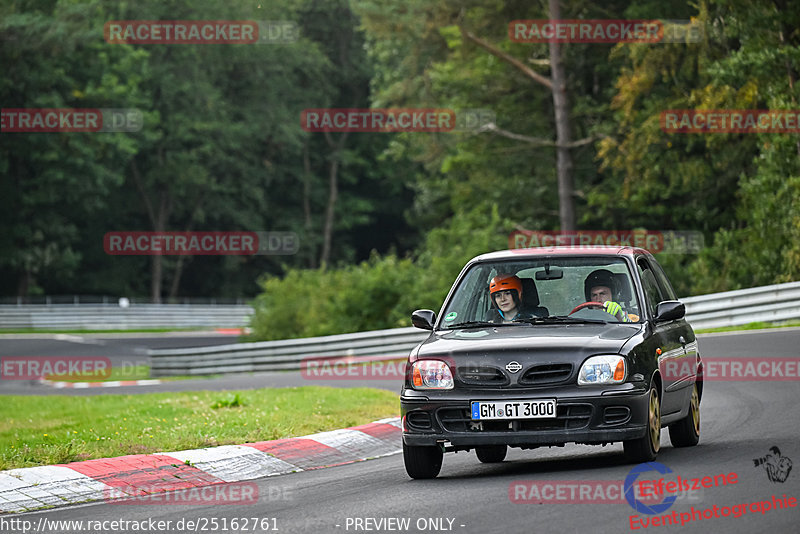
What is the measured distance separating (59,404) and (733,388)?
11.5 m

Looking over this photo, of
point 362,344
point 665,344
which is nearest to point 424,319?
point 665,344

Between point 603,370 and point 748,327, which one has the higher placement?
point 603,370

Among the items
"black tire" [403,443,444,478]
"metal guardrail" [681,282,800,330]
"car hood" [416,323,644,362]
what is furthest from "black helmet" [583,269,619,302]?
"metal guardrail" [681,282,800,330]

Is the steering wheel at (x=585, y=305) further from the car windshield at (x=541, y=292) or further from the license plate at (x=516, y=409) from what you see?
the license plate at (x=516, y=409)

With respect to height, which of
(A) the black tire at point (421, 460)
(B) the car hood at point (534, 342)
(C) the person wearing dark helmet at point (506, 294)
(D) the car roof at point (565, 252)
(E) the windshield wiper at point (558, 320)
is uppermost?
(D) the car roof at point (565, 252)

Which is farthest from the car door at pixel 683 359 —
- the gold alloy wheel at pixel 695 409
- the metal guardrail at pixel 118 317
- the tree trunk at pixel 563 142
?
the metal guardrail at pixel 118 317

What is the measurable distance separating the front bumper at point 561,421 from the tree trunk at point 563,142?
3129 centimetres

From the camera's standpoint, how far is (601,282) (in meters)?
10.1

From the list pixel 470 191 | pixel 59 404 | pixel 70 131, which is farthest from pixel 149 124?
pixel 59 404

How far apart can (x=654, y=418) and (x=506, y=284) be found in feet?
5.52

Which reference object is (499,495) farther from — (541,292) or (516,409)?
(541,292)

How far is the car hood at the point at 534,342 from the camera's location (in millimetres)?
8891

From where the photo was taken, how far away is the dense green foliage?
3409 centimetres

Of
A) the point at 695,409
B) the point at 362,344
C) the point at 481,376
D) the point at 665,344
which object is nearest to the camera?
the point at 481,376
